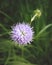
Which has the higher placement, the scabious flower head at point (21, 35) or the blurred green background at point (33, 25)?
the blurred green background at point (33, 25)

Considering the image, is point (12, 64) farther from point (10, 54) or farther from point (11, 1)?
point (11, 1)

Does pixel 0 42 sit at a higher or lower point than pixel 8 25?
lower

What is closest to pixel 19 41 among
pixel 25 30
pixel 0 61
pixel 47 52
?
pixel 25 30

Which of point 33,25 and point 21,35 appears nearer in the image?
point 21,35

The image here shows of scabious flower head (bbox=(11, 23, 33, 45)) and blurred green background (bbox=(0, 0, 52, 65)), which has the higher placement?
blurred green background (bbox=(0, 0, 52, 65))

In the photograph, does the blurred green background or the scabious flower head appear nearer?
the scabious flower head

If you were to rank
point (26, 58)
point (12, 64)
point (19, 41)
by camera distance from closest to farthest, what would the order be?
1. point (19, 41)
2. point (12, 64)
3. point (26, 58)

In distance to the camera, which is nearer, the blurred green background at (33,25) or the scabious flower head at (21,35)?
the scabious flower head at (21,35)

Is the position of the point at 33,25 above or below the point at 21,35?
above
